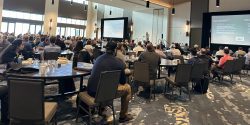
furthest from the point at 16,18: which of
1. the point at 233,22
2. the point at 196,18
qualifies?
the point at 233,22

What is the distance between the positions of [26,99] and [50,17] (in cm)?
1915

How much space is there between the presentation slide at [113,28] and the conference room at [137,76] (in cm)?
406

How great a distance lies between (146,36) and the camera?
61.5 ft

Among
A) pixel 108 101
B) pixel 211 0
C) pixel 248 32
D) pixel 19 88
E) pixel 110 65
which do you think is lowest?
pixel 108 101

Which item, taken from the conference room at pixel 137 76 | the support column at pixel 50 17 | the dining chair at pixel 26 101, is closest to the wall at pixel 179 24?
the conference room at pixel 137 76

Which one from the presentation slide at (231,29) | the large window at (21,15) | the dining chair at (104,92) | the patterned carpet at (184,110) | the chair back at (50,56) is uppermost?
the large window at (21,15)

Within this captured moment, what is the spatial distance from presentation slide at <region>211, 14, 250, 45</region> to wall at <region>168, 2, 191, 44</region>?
6.87ft

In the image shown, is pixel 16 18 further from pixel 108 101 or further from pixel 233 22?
pixel 108 101

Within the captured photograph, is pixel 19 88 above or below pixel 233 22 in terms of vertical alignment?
below

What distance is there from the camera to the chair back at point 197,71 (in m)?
5.69

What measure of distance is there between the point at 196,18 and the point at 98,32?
1104 cm

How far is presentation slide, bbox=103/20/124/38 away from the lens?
67.8 feet

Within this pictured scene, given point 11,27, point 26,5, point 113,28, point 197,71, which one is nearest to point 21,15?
point 26,5

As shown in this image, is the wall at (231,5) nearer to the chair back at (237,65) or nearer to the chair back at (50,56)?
the chair back at (237,65)
